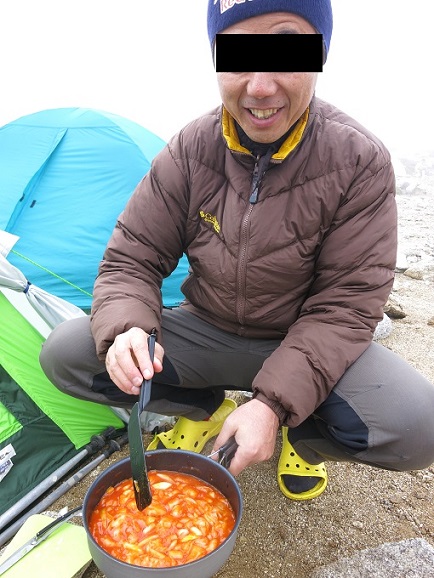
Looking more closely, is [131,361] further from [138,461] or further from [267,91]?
[267,91]

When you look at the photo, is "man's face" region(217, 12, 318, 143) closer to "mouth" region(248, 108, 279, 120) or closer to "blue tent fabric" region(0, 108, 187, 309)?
"mouth" region(248, 108, 279, 120)

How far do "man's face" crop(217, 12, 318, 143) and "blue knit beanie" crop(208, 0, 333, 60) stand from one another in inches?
0.9

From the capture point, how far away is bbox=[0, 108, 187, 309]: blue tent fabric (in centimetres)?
321

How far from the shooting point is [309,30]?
188 cm

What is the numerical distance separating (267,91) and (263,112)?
0.13 metres

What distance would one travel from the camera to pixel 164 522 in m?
1.64

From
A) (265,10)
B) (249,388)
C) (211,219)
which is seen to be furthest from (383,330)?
(265,10)

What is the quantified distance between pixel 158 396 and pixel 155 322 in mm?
469

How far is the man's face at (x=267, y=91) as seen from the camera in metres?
1.83

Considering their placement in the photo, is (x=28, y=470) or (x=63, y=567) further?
(x=28, y=470)

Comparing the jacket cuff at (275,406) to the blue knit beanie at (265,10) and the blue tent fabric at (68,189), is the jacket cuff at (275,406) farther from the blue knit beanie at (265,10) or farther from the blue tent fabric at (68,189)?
the blue tent fabric at (68,189)

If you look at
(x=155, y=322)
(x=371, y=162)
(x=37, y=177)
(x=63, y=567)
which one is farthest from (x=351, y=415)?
(x=37, y=177)

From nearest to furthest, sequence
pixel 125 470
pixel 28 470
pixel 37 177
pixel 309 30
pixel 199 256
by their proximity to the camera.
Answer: pixel 125 470 < pixel 309 30 < pixel 199 256 < pixel 28 470 < pixel 37 177

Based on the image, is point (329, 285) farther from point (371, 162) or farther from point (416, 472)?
point (416, 472)
